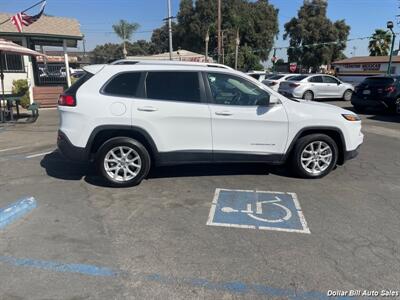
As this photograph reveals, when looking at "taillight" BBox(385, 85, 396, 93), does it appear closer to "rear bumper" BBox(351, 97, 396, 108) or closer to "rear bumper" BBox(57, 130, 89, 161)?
"rear bumper" BBox(351, 97, 396, 108)

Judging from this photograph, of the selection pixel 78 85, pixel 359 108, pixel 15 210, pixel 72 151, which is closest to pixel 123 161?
pixel 72 151

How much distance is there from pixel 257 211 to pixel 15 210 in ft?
9.52

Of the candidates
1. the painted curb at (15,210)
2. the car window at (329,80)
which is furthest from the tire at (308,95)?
the painted curb at (15,210)

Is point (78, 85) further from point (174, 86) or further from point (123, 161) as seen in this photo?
point (174, 86)

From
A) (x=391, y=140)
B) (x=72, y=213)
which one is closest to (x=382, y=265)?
(x=72, y=213)

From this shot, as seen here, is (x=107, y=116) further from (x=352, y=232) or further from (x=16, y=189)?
(x=352, y=232)

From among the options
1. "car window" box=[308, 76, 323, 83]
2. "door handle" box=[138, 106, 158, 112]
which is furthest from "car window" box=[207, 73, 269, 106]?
"car window" box=[308, 76, 323, 83]

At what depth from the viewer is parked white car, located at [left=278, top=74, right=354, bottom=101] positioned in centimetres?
1784

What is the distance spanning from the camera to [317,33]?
173 feet

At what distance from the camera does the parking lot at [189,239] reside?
3020 mm

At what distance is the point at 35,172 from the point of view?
606cm

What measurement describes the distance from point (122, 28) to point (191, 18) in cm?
2654

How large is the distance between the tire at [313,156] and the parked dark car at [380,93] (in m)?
9.02

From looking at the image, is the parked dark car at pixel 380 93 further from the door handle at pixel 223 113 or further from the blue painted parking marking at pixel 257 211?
the door handle at pixel 223 113
